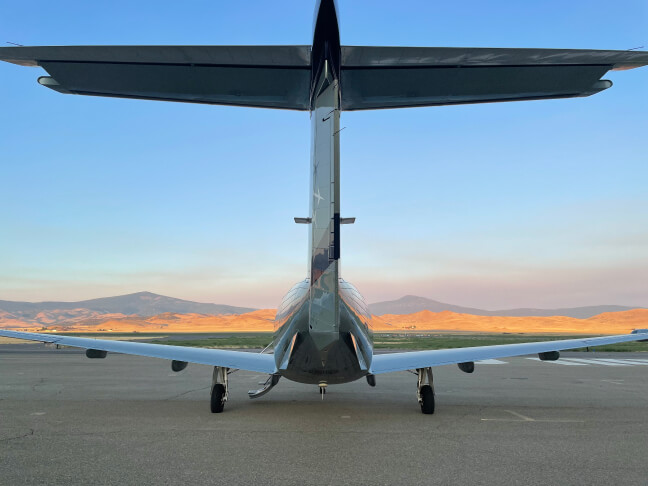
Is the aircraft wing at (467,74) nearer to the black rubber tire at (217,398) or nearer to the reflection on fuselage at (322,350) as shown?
the reflection on fuselage at (322,350)

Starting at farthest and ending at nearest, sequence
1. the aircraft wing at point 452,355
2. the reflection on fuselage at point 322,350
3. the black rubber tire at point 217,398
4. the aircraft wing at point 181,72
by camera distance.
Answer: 1. the black rubber tire at point 217,398
2. the aircraft wing at point 452,355
3. the reflection on fuselage at point 322,350
4. the aircraft wing at point 181,72

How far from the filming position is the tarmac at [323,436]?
5508 millimetres

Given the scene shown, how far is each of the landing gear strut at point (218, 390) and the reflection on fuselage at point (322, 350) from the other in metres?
1.30

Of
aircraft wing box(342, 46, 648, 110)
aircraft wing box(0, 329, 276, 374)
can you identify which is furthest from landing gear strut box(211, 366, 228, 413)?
aircraft wing box(342, 46, 648, 110)

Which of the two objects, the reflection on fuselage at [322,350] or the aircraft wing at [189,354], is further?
the aircraft wing at [189,354]

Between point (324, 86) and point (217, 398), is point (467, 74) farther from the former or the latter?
point (217, 398)

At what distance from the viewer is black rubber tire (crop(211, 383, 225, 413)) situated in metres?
9.92

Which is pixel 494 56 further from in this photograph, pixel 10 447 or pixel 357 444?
pixel 10 447

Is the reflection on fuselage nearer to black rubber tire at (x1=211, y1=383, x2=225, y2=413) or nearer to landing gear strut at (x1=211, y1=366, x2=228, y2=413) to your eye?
landing gear strut at (x1=211, y1=366, x2=228, y2=413)

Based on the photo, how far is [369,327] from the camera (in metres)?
11.3

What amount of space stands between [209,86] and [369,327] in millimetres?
6059

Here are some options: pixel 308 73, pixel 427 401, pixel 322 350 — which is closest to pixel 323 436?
pixel 322 350

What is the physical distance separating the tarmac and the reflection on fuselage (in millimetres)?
883

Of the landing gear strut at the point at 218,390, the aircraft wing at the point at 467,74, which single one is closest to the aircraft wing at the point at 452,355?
the landing gear strut at the point at 218,390
